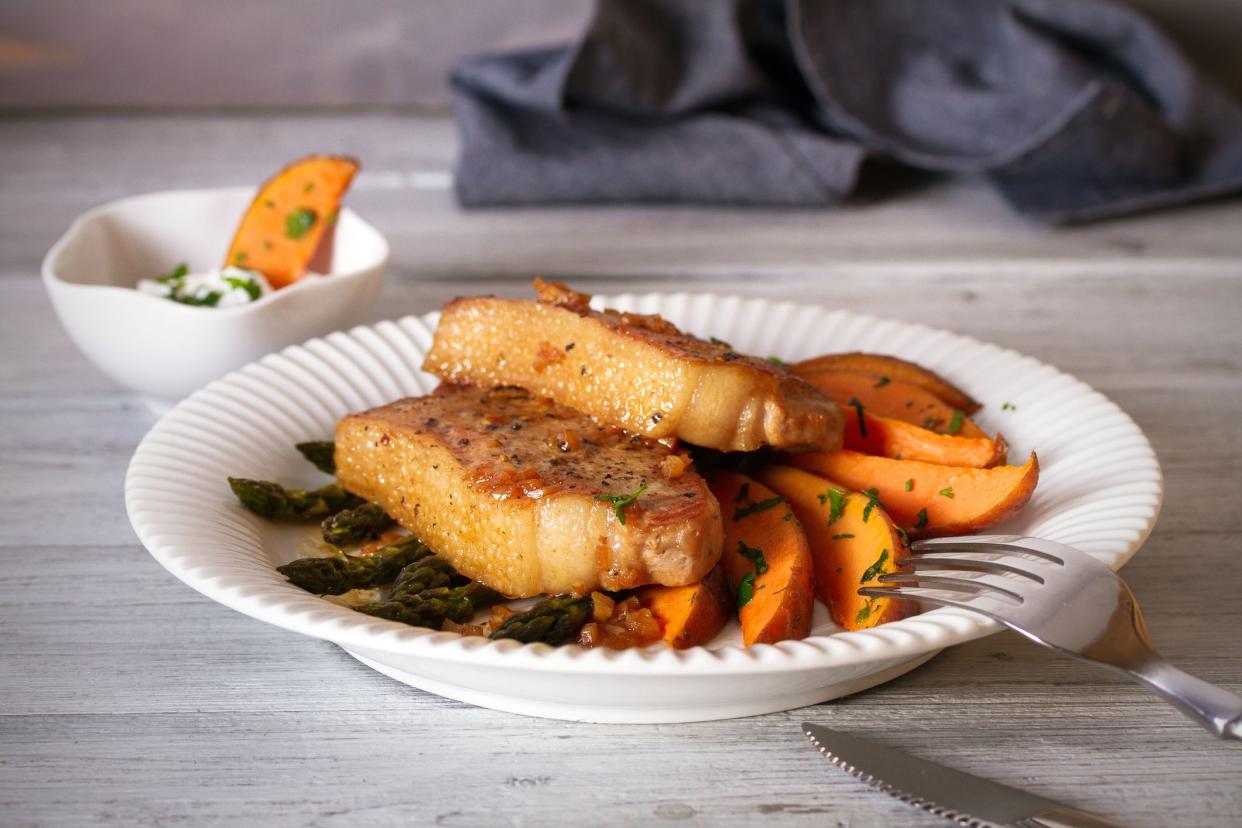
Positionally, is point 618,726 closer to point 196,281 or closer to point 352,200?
point 196,281

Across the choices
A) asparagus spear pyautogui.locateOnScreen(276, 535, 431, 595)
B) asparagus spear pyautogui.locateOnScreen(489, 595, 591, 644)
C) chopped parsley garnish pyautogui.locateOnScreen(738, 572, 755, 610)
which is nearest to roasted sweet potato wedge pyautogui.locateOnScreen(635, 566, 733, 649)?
chopped parsley garnish pyautogui.locateOnScreen(738, 572, 755, 610)

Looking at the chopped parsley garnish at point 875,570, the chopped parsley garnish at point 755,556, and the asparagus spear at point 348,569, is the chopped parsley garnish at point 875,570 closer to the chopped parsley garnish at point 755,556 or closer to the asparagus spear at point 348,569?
the chopped parsley garnish at point 755,556

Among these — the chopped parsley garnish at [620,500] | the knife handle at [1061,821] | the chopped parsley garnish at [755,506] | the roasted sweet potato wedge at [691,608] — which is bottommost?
the knife handle at [1061,821]

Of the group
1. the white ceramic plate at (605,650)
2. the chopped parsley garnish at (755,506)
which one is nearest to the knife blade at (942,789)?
the white ceramic plate at (605,650)

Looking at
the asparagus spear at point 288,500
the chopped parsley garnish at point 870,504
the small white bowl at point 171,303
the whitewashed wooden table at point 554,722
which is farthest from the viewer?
the small white bowl at point 171,303

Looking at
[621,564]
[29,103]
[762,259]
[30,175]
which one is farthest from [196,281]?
[29,103]

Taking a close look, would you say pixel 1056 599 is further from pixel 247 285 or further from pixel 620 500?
pixel 247 285

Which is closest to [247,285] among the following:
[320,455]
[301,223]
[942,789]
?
[301,223]
